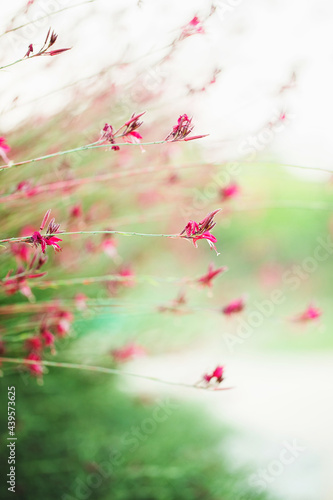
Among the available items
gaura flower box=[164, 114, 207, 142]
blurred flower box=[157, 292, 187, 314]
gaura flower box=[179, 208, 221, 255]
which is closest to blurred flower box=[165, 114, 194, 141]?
gaura flower box=[164, 114, 207, 142]

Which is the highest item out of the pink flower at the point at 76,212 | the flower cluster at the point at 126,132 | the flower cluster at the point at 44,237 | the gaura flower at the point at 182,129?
the pink flower at the point at 76,212

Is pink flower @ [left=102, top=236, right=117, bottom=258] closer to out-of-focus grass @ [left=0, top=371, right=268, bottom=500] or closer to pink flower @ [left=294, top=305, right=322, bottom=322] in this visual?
pink flower @ [left=294, top=305, right=322, bottom=322]

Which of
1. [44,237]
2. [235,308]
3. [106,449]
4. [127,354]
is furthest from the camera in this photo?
[106,449]

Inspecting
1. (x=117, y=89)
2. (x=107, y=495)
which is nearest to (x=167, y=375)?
(x=107, y=495)

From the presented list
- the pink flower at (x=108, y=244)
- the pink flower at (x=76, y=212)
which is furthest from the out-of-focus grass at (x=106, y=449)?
the pink flower at (x=76, y=212)

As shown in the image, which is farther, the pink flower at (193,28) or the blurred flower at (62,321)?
the blurred flower at (62,321)

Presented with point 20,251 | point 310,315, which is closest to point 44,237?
point 20,251

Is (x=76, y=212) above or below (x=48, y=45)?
above

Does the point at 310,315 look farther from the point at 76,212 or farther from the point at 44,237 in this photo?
the point at 44,237

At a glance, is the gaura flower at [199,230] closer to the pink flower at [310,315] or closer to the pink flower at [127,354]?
the pink flower at [310,315]
